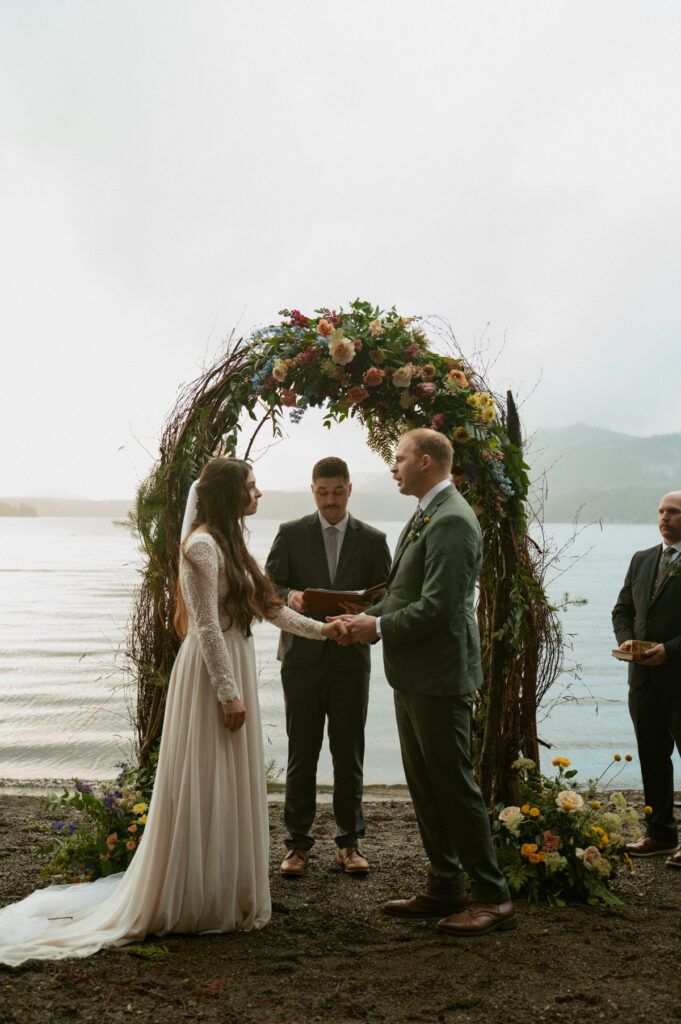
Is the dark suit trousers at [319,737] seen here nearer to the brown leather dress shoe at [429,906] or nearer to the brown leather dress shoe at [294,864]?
the brown leather dress shoe at [294,864]

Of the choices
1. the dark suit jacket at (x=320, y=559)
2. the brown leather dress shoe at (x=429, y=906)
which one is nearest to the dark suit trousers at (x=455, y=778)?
the brown leather dress shoe at (x=429, y=906)

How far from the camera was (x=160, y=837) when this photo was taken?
3715mm

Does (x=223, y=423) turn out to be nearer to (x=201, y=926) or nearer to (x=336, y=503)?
(x=336, y=503)

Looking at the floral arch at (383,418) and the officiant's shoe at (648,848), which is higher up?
the floral arch at (383,418)

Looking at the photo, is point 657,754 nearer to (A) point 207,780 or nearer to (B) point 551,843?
(B) point 551,843

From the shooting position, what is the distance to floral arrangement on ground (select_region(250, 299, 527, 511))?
4621 millimetres

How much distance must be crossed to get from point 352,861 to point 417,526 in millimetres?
1885

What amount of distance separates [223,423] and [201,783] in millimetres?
1899

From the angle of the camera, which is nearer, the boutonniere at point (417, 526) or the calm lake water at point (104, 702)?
the boutonniere at point (417, 526)

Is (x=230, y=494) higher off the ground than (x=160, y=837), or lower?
higher

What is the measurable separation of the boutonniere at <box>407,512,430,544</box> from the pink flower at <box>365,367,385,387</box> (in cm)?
96

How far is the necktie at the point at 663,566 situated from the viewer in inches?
202

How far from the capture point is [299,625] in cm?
421

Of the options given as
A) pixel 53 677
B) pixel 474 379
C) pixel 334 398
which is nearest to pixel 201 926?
pixel 334 398
